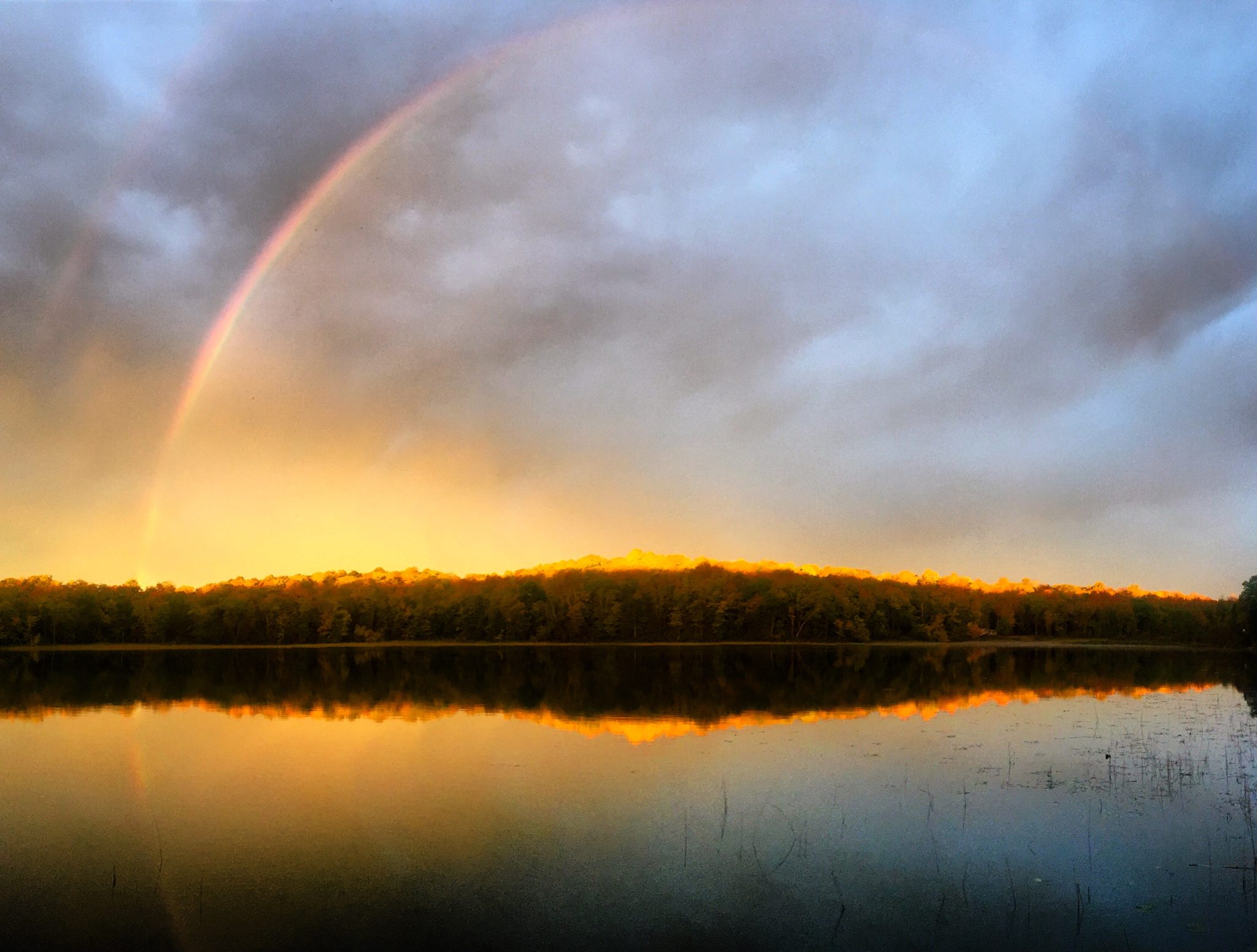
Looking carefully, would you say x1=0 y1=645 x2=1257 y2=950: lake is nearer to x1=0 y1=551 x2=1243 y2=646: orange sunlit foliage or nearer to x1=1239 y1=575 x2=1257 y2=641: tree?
x1=1239 y1=575 x2=1257 y2=641: tree

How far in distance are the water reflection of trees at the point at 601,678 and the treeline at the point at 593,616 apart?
24092 millimetres

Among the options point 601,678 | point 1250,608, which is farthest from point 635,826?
point 1250,608

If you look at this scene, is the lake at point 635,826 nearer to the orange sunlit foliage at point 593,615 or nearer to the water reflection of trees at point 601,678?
the water reflection of trees at point 601,678

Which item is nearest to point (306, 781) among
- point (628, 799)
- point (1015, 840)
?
point (628, 799)

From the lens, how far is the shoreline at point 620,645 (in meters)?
136

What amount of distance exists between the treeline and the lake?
9622 centimetres

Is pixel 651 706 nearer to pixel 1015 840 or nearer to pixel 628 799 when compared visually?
pixel 628 799

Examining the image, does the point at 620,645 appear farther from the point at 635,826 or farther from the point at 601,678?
the point at 635,826

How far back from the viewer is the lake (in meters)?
14.9

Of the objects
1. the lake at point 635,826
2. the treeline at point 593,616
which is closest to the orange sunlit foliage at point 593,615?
the treeline at point 593,616

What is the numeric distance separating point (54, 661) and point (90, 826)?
326ft

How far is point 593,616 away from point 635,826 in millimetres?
128811

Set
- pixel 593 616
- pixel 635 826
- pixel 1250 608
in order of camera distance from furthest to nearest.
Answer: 1. pixel 593 616
2. pixel 1250 608
3. pixel 635 826

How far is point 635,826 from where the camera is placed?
21.7 m
